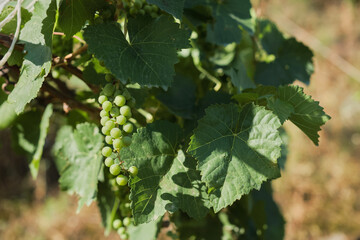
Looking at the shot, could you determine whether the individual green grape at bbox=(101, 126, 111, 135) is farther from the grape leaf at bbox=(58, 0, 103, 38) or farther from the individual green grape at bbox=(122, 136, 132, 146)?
the grape leaf at bbox=(58, 0, 103, 38)

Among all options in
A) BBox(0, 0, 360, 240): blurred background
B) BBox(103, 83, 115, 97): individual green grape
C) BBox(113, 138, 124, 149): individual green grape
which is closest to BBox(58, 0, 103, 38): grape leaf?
BBox(103, 83, 115, 97): individual green grape

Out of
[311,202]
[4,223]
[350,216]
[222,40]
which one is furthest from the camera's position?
[4,223]

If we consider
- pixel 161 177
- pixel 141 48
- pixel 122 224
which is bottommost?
pixel 122 224

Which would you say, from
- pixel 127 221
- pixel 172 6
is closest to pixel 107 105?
pixel 172 6

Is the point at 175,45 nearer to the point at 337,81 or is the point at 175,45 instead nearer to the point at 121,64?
the point at 121,64

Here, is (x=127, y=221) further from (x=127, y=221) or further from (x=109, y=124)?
(x=109, y=124)

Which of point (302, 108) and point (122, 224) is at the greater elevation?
point (302, 108)

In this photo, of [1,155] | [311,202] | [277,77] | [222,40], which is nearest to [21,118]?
[222,40]
